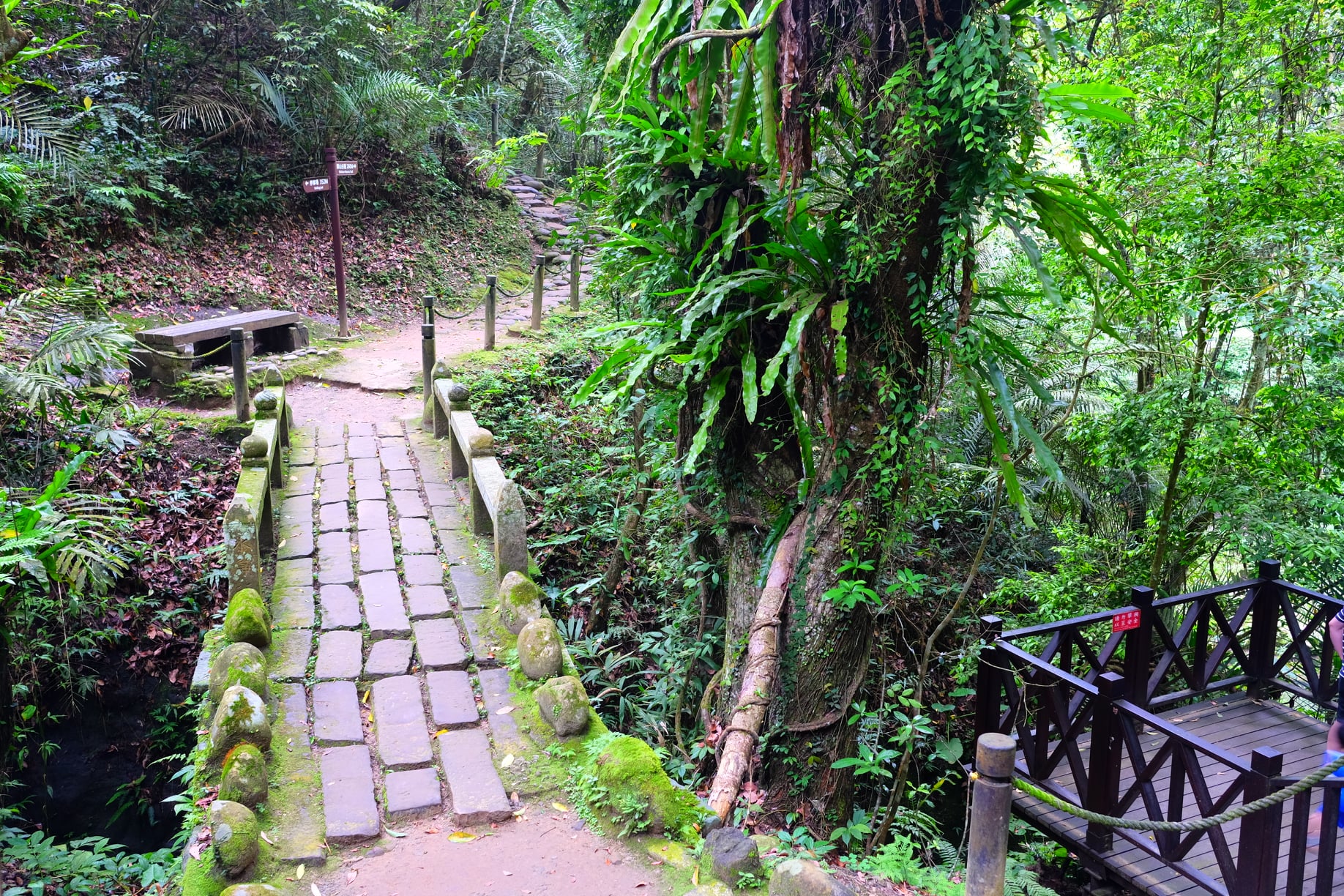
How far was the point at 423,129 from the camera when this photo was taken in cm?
1622

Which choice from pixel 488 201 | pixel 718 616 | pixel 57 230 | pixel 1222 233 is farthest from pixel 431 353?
pixel 488 201

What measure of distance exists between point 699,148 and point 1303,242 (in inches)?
166

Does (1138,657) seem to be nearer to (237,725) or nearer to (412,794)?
(412,794)

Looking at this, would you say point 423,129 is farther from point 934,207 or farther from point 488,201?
point 934,207

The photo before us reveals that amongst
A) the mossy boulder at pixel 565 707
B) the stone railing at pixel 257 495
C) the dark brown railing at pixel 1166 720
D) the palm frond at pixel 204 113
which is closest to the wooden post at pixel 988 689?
the dark brown railing at pixel 1166 720

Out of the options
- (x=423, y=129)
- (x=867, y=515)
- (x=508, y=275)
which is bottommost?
(x=867, y=515)

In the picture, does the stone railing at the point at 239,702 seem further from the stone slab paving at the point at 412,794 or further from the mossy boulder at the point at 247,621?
the stone slab paving at the point at 412,794

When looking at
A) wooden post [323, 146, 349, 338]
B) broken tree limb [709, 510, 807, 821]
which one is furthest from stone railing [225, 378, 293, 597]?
wooden post [323, 146, 349, 338]

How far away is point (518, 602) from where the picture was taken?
209 inches

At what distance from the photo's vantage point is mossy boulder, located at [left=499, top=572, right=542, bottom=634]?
527cm

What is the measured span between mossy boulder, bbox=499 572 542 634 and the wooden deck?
332 cm

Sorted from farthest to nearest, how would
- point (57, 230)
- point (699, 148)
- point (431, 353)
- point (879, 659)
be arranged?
point (57, 230), point (431, 353), point (879, 659), point (699, 148)

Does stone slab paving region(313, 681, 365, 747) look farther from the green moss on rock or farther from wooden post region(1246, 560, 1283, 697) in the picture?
wooden post region(1246, 560, 1283, 697)

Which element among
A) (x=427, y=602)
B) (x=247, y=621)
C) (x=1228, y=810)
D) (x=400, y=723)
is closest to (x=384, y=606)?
(x=427, y=602)
